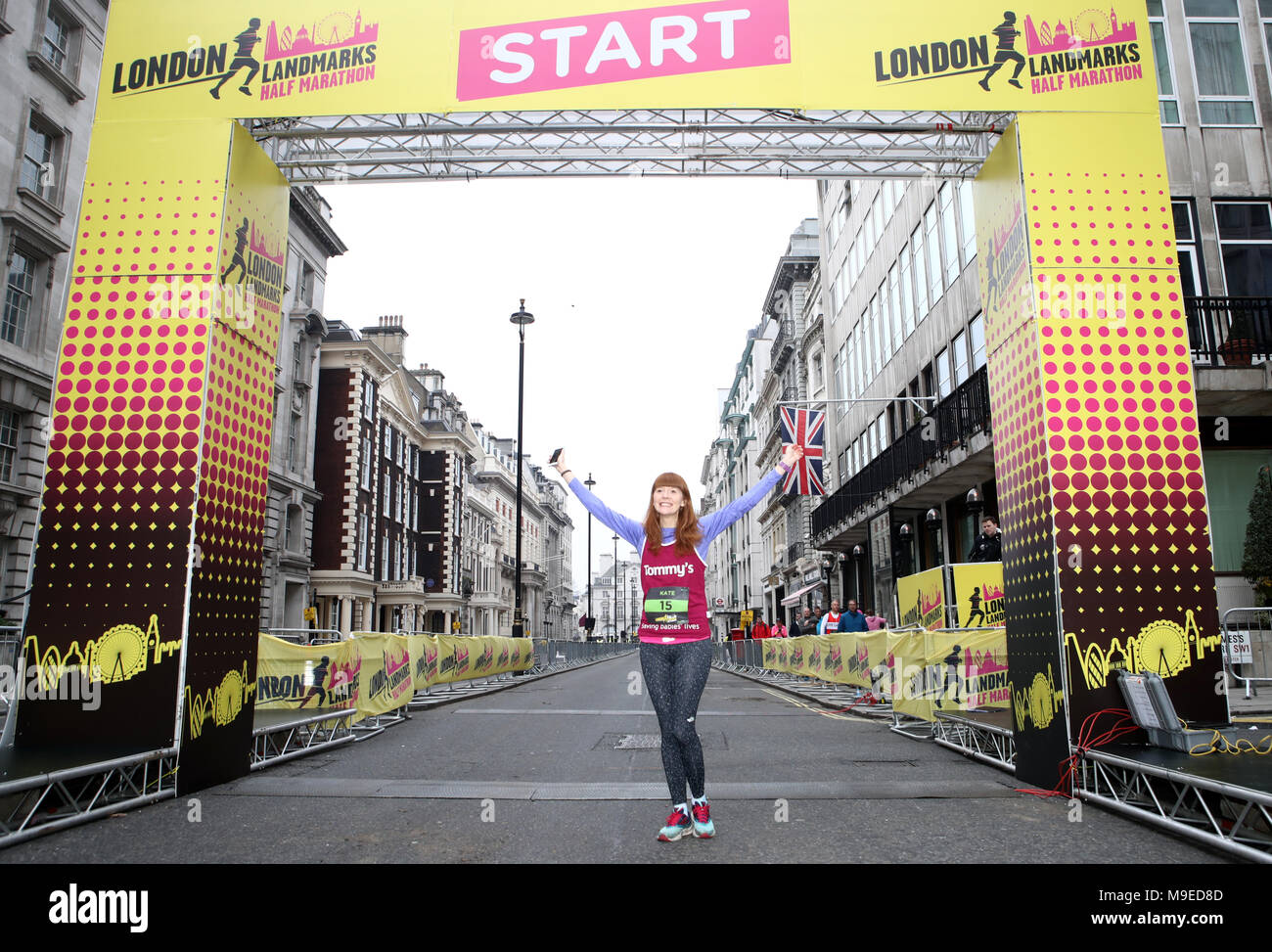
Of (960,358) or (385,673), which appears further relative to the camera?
(960,358)

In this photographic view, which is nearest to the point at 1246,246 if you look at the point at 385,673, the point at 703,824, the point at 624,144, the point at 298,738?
the point at 624,144

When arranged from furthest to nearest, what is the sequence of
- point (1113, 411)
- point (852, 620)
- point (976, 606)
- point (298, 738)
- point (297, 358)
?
point (297, 358), point (852, 620), point (976, 606), point (298, 738), point (1113, 411)

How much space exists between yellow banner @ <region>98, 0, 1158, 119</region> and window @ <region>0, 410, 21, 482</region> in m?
15.0

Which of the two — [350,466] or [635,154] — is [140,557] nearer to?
[635,154]

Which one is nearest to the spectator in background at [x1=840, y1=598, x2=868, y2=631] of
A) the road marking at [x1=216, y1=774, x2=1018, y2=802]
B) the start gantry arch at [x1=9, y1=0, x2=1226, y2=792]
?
the start gantry arch at [x1=9, y1=0, x2=1226, y2=792]

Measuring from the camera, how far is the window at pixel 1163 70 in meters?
15.2

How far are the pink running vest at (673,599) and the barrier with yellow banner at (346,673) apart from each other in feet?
19.4

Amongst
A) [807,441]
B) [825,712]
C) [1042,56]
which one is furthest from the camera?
[807,441]

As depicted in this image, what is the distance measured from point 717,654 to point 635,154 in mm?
42515

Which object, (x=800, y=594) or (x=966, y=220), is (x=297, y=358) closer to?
(x=800, y=594)

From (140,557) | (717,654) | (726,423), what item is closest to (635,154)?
(140,557)

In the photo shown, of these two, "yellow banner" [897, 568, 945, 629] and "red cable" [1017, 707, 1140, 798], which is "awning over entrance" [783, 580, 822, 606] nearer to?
"yellow banner" [897, 568, 945, 629]

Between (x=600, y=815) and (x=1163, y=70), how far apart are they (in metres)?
17.1

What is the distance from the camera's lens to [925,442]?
770 inches
